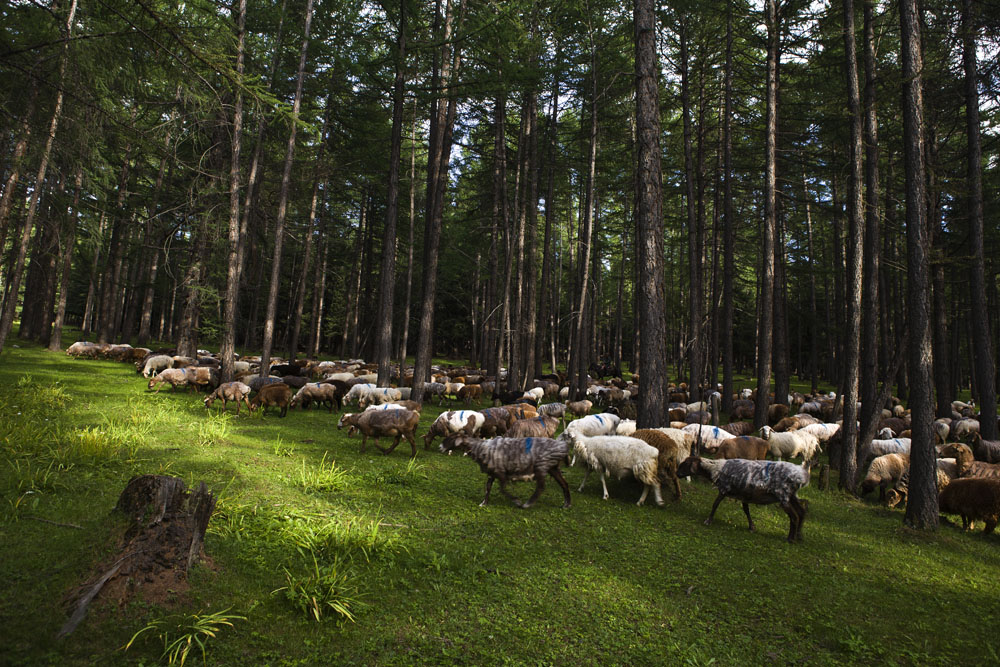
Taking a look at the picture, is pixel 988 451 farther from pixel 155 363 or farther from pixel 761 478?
pixel 155 363

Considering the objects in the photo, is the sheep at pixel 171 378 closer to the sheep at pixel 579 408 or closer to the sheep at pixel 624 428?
the sheep at pixel 624 428

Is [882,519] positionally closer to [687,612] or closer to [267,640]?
[687,612]

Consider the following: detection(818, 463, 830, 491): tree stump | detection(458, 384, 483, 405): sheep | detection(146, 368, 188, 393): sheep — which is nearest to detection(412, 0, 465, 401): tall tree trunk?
detection(458, 384, 483, 405): sheep

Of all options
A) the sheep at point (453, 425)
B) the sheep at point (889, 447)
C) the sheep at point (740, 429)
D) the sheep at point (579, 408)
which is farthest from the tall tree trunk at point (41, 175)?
the sheep at point (889, 447)

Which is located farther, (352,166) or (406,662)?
(352,166)

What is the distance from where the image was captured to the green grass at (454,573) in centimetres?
359

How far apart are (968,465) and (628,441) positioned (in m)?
8.25

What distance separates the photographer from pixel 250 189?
18.3m

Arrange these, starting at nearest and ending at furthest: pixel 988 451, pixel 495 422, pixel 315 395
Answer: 1. pixel 495 422
2. pixel 988 451
3. pixel 315 395

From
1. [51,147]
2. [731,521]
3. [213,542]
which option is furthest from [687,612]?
[51,147]

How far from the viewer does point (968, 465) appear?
10.3 meters

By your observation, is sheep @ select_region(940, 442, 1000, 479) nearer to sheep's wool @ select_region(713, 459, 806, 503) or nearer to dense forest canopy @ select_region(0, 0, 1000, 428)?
dense forest canopy @ select_region(0, 0, 1000, 428)

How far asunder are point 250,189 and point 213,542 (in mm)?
17042

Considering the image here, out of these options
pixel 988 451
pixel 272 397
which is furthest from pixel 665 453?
pixel 988 451
